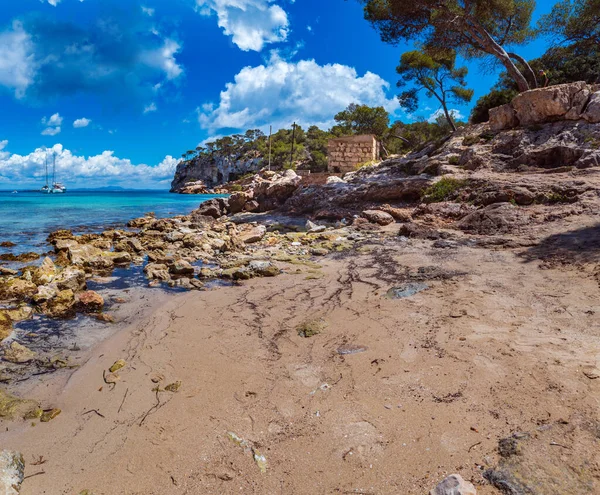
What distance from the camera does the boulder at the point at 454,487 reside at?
190 cm

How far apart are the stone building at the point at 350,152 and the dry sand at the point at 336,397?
2180 centimetres

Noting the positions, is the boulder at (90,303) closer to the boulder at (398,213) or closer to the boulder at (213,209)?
the boulder at (398,213)

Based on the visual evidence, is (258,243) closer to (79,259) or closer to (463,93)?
(79,259)

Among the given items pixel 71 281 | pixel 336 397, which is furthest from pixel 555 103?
pixel 71 281

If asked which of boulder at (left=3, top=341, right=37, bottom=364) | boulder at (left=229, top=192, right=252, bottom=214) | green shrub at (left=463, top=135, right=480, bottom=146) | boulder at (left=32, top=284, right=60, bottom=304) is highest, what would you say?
green shrub at (left=463, top=135, right=480, bottom=146)

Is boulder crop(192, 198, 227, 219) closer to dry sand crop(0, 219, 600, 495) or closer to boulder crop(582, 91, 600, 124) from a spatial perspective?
dry sand crop(0, 219, 600, 495)

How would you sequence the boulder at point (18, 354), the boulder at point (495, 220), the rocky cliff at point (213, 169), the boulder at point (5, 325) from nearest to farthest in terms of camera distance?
the boulder at point (18, 354) → the boulder at point (5, 325) → the boulder at point (495, 220) → the rocky cliff at point (213, 169)

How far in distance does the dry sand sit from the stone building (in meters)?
21.8

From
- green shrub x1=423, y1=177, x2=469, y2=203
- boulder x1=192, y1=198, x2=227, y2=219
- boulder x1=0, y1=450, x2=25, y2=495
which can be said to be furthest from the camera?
boulder x1=192, y1=198, x2=227, y2=219

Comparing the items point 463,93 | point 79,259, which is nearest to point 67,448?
point 79,259

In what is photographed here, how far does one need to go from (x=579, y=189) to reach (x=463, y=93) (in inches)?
950

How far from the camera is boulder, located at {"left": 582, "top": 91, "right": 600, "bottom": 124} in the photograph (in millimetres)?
13016

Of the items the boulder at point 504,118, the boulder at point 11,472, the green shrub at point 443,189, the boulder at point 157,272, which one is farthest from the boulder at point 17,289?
the boulder at point 504,118

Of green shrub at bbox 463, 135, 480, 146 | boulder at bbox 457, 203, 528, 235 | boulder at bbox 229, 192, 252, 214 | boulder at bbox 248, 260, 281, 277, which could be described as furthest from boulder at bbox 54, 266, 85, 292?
green shrub at bbox 463, 135, 480, 146
